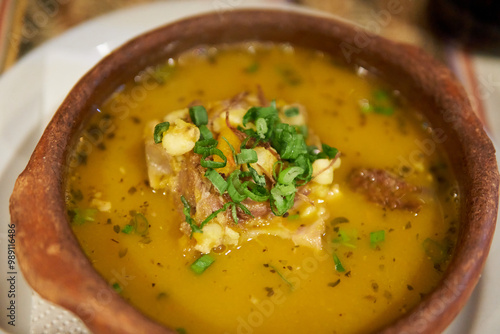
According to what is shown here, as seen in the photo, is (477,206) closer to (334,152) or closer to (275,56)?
(334,152)

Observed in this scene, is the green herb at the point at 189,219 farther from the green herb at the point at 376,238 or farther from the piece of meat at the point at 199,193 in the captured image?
the green herb at the point at 376,238

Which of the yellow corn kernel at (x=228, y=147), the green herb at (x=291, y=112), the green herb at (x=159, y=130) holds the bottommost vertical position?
the green herb at (x=291, y=112)

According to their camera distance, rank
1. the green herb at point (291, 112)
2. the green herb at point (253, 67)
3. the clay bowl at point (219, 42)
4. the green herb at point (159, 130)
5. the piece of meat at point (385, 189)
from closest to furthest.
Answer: the clay bowl at point (219, 42), the green herb at point (159, 130), the piece of meat at point (385, 189), the green herb at point (291, 112), the green herb at point (253, 67)

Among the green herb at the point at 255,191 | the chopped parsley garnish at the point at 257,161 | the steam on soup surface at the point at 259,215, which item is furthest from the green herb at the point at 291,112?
the green herb at the point at 255,191

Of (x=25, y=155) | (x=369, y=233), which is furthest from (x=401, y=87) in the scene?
(x=25, y=155)

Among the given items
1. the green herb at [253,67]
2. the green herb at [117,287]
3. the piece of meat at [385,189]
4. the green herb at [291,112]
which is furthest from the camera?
the green herb at [253,67]

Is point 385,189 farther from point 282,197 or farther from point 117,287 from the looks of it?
point 117,287

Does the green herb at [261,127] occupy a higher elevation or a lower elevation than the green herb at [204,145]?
lower
